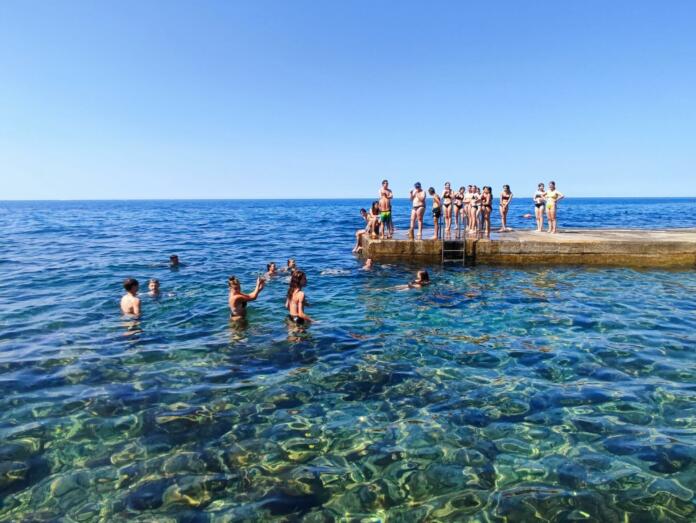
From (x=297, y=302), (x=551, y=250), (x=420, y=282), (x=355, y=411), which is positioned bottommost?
(x=355, y=411)

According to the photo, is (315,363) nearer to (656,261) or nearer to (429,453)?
(429,453)

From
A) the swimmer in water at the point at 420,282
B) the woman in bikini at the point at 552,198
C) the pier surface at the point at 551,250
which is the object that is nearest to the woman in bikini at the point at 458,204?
the pier surface at the point at 551,250

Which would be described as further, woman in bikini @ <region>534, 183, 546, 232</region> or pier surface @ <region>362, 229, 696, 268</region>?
woman in bikini @ <region>534, 183, 546, 232</region>

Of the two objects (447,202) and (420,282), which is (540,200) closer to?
(447,202)

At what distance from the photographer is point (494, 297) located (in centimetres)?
1248

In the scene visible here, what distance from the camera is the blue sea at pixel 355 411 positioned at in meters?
4.37

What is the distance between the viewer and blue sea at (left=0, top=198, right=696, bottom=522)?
4.37m

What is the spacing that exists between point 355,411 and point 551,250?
1415 centimetres

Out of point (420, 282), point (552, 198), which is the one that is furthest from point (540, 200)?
point (420, 282)

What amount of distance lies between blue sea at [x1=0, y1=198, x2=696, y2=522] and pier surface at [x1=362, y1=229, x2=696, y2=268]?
5086 mm

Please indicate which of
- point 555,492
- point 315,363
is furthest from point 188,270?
point 555,492

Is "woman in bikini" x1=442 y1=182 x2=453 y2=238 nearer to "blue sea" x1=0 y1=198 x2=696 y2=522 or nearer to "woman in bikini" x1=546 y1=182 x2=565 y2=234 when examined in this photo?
"woman in bikini" x1=546 y1=182 x2=565 y2=234

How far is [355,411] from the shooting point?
6.05 m

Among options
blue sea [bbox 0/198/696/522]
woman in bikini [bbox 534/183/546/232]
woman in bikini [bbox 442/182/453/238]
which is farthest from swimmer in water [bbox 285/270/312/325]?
woman in bikini [bbox 534/183/546/232]
